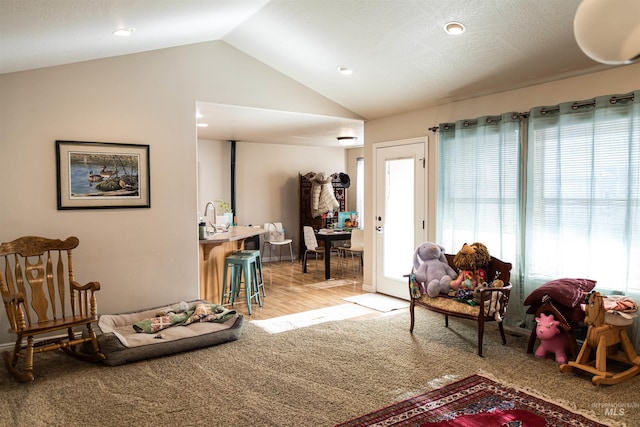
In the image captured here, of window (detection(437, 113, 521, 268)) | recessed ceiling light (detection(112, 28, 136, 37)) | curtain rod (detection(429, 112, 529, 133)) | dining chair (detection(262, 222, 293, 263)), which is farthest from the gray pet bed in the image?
dining chair (detection(262, 222, 293, 263))

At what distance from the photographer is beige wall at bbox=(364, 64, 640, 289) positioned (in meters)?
3.44

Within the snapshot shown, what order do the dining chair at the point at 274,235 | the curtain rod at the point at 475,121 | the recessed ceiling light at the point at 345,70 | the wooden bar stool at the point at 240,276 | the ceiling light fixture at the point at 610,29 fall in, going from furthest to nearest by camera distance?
the dining chair at the point at 274,235
the wooden bar stool at the point at 240,276
the recessed ceiling light at the point at 345,70
the curtain rod at the point at 475,121
the ceiling light fixture at the point at 610,29

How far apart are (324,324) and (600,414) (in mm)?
2446

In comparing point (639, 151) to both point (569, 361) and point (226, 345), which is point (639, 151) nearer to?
point (569, 361)

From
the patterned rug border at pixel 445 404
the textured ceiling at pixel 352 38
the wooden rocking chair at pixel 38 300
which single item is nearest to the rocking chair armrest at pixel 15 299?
the wooden rocking chair at pixel 38 300

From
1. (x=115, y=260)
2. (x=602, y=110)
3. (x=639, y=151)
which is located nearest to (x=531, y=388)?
(x=639, y=151)

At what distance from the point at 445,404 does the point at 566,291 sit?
4.65 feet

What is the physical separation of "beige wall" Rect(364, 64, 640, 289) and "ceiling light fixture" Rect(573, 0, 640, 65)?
9.47 ft

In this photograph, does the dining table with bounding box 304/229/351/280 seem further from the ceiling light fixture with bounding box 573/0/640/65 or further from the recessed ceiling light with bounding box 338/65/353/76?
the ceiling light fixture with bounding box 573/0/640/65

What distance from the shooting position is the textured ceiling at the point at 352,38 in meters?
2.90

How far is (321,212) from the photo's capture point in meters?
8.64

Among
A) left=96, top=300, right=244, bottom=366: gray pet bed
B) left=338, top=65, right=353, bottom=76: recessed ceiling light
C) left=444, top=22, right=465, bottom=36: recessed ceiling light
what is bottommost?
left=96, top=300, right=244, bottom=366: gray pet bed

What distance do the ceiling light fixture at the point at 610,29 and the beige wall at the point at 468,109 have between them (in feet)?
9.47

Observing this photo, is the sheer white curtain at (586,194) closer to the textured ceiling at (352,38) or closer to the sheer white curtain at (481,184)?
the sheer white curtain at (481,184)
